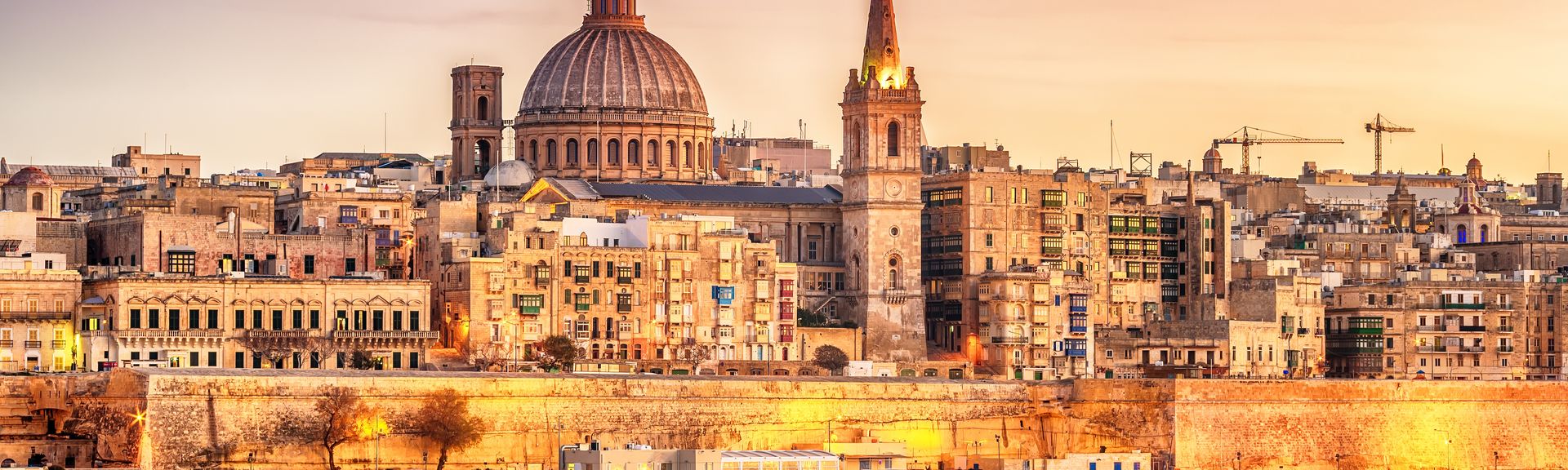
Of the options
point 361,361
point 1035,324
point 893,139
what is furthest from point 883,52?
point 361,361

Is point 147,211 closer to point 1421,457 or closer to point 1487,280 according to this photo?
point 1421,457

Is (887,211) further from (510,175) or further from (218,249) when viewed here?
(218,249)

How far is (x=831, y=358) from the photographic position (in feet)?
338

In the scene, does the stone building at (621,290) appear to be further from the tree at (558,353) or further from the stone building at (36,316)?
the stone building at (36,316)

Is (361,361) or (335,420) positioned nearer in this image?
(335,420)

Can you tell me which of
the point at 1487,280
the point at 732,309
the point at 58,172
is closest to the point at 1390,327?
the point at 1487,280

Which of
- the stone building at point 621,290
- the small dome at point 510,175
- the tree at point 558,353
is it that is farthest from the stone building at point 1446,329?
the tree at point 558,353

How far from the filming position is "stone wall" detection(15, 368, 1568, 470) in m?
80.1

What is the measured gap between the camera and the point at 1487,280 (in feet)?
372

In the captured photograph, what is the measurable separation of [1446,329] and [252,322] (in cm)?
4184

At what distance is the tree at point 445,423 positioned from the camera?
8238cm

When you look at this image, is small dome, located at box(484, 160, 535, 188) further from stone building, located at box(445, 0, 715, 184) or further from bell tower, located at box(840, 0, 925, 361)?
bell tower, located at box(840, 0, 925, 361)

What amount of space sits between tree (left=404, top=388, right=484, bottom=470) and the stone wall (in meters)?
0.27

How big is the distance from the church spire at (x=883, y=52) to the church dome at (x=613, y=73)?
10895 millimetres
